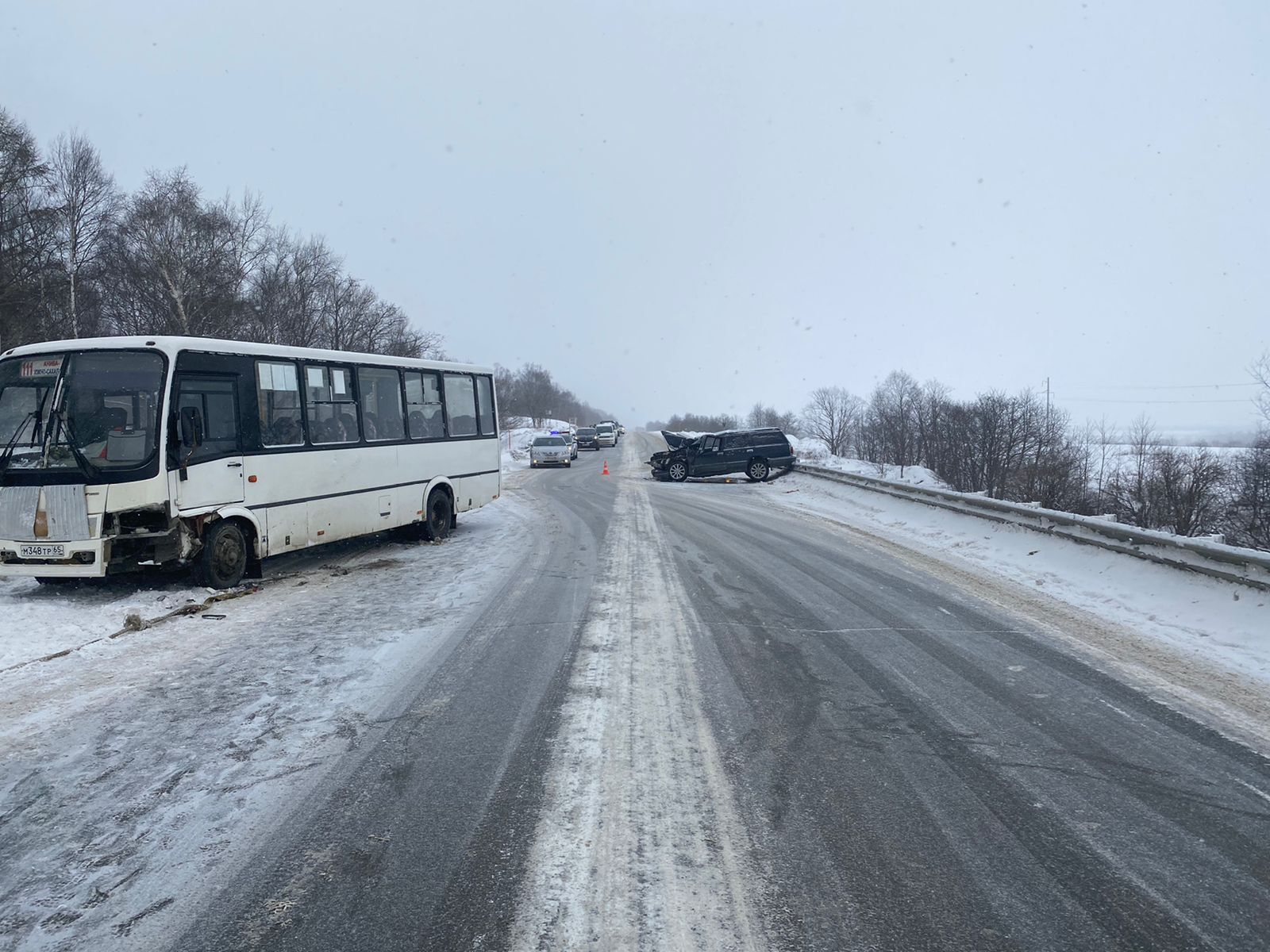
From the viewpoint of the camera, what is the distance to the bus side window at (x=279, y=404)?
984 cm

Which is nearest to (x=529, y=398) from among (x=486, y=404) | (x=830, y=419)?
(x=830, y=419)

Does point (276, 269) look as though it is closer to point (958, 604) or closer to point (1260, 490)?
point (958, 604)

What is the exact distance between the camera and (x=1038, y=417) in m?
51.9

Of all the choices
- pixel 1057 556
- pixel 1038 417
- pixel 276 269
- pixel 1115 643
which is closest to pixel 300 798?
pixel 1115 643

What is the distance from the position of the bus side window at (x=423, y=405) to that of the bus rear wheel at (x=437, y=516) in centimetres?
110

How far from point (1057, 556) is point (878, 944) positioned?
913 centimetres

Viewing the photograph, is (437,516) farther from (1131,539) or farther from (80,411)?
(1131,539)

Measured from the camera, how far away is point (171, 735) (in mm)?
4699

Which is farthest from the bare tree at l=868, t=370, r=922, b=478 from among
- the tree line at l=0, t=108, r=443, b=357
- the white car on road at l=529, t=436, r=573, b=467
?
the tree line at l=0, t=108, r=443, b=357

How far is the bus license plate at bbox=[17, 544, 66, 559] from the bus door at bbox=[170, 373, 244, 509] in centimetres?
115

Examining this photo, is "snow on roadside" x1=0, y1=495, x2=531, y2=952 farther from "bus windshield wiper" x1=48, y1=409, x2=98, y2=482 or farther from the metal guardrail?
the metal guardrail

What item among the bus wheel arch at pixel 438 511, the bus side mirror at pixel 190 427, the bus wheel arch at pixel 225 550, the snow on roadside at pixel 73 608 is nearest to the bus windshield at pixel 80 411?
the bus side mirror at pixel 190 427

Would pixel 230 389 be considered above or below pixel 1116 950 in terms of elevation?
above

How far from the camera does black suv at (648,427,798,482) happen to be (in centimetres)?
2792
